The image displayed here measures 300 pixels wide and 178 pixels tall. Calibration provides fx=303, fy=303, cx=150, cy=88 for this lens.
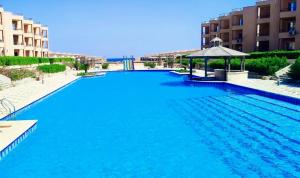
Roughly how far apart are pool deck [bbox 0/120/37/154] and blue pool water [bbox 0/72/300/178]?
251 mm

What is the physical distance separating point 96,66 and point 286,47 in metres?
33.1

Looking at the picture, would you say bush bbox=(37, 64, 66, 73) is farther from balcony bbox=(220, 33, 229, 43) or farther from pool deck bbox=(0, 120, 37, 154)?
balcony bbox=(220, 33, 229, 43)

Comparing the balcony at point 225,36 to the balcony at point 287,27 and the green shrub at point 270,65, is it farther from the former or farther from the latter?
the green shrub at point 270,65

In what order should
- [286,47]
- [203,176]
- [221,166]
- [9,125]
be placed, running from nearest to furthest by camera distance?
1. [203,176]
2. [221,166]
3. [9,125]
4. [286,47]

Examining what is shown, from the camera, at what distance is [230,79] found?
26453 millimetres

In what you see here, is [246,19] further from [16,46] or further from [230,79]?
[16,46]

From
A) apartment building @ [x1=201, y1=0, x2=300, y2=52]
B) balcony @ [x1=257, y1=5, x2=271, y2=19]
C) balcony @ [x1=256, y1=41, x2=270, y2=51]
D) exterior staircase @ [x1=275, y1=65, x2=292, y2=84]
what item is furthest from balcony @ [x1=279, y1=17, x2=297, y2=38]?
exterior staircase @ [x1=275, y1=65, x2=292, y2=84]

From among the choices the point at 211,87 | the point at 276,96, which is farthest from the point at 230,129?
the point at 211,87

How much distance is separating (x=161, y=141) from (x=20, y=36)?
48372 millimetres

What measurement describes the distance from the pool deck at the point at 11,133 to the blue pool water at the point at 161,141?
25 centimetres

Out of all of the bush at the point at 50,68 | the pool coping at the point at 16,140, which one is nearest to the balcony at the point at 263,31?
the bush at the point at 50,68

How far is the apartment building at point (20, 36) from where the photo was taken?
46319 millimetres

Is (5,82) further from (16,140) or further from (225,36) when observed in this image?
(225,36)

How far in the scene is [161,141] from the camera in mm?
10273
